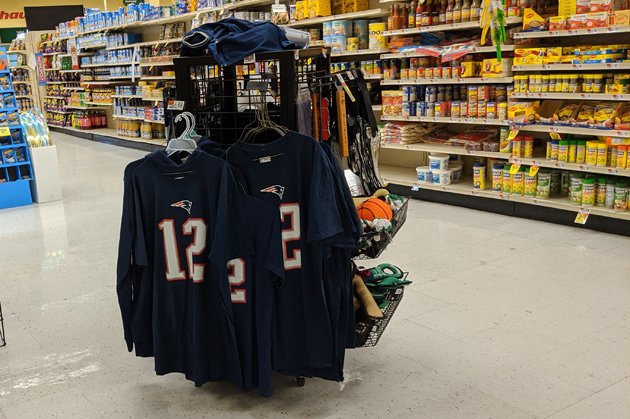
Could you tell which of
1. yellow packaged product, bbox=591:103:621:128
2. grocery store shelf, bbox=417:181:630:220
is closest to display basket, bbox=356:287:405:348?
grocery store shelf, bbox=417:181:630:220

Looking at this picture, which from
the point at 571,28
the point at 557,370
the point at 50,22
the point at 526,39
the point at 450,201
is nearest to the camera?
the point at 557,370

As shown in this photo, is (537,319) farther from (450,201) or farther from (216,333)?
(450,201)

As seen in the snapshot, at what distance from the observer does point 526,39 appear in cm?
569

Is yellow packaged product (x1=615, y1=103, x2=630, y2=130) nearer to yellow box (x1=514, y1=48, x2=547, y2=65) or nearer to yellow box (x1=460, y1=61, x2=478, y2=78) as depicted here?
yellow box (x1=514, y1=48, x2=547, y2=65)

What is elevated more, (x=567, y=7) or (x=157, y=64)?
(x=567, y=7)

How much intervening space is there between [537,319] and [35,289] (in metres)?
3.32

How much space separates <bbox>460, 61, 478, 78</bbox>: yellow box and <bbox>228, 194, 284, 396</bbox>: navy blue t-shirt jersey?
4000 millimetres

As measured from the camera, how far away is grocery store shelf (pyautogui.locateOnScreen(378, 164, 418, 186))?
273 inches

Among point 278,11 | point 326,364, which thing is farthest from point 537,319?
point 278,11

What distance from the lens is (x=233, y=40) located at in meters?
2.78

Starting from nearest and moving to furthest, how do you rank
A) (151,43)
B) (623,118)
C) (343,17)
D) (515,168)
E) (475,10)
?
1. (623,118)
2. (515,168)
3. (475,10)
4. (343,17)
5. (151,43)

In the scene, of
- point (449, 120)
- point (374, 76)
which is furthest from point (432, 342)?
point (374, 76)

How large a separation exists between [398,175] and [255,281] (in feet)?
15.5

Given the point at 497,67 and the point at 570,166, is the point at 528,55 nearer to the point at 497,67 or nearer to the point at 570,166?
the point at 497,67
